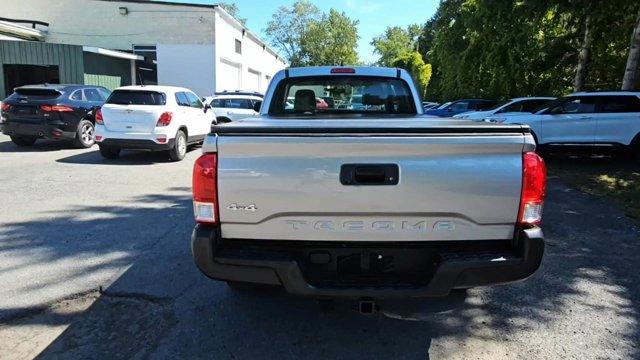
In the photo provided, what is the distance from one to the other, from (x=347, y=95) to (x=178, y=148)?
6.82 metres

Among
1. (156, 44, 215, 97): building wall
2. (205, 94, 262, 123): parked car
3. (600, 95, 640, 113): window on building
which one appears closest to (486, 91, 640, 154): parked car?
(600, 95, 640, 113): window on building

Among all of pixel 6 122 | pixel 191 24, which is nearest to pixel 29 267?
pixel 6 122

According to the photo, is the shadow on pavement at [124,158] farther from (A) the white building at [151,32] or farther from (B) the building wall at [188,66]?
(A) the white building at [151,32]

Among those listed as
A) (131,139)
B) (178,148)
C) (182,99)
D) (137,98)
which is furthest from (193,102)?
(131,139)

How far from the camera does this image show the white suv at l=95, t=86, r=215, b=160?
1080cm

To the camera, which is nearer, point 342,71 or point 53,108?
point 342,71

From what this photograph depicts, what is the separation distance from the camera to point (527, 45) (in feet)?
67.8

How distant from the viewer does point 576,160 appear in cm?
1265

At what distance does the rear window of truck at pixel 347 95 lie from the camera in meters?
5.47

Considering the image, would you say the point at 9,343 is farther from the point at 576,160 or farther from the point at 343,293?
the point at 576,160

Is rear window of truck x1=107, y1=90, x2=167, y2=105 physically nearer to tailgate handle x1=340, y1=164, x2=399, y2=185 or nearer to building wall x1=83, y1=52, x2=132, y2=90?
tailgate handle x1=340, y1=164, x2=399, y2=185

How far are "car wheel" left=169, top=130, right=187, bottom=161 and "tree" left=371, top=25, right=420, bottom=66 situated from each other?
264 feet

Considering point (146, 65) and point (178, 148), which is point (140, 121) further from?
point (146, 65)

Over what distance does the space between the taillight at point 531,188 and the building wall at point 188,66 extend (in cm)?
2619
